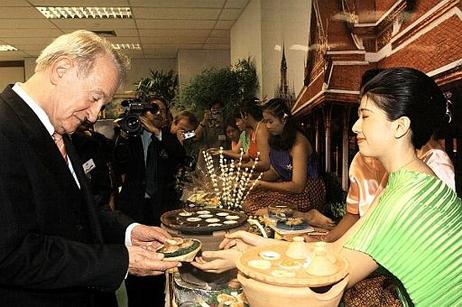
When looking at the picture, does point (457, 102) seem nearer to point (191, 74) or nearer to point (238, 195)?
point (238, 195)

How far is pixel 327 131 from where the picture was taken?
2.92 meters

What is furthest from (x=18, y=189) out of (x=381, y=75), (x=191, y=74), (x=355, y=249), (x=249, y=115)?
(x=191, y=74)

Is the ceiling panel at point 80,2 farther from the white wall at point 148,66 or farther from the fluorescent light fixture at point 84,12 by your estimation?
the white wall at point 148,66

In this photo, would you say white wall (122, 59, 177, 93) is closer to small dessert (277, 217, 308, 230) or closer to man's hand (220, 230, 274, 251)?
small dessert (277, 217, 308, 230)

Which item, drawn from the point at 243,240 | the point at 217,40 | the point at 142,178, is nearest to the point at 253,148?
the point at 142,178

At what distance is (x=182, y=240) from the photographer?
1.40 metres

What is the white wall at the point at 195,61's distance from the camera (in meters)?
9.21

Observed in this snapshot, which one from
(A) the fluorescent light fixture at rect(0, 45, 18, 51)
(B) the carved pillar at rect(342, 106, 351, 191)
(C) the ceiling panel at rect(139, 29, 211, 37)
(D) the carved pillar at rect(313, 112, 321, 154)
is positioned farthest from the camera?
(A) the fluorescent light fixture at rect(0, 45, 18, 51)

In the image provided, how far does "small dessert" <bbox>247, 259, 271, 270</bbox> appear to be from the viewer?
0.84m

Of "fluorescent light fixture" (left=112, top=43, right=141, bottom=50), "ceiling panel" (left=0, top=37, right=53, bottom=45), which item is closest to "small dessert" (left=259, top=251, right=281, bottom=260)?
"ceiling panel" (left=0, top=37, right=53, bottom=45)

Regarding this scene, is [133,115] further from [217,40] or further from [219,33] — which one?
[217,40]

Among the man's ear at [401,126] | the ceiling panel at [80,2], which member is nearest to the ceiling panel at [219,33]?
the ceiling panel at [80,2]

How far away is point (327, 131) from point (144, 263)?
2.01 m

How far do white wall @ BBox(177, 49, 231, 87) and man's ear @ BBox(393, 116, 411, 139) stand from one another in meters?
8.38
